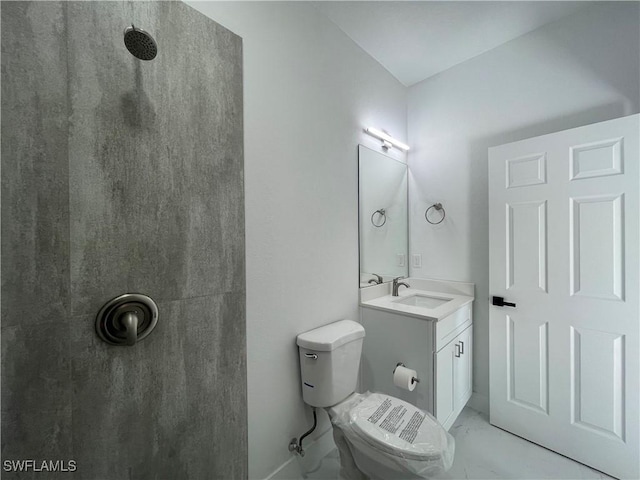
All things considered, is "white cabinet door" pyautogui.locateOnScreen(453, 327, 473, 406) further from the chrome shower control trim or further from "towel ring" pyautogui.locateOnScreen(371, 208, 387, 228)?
the chrome shower control trim

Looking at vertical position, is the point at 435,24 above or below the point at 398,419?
above

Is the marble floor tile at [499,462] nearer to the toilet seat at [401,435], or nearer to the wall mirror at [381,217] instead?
the toilet seat at [401,435]

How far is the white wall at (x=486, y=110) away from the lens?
1.50 metres

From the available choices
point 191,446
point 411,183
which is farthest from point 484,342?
point 191,446

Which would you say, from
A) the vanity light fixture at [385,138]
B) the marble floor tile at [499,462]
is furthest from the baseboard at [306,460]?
the vanity light fixture at [385,138]

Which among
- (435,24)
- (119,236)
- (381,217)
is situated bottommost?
(119,236)

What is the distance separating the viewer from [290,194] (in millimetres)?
1356

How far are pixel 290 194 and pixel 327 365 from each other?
0.89m

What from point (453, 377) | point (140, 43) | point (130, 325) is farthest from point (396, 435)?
point (140, 43)

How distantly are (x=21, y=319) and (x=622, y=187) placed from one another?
8.05ft

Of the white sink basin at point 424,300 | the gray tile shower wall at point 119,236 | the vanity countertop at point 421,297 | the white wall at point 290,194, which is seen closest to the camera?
the gray tile shower wall at point 119,236

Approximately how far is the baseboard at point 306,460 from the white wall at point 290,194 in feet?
0.12

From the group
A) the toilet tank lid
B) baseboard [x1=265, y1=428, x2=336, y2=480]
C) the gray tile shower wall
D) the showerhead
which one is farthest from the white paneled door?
the showerhead

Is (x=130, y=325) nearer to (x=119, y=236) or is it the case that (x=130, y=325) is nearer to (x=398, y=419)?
(x=119, y=236)
